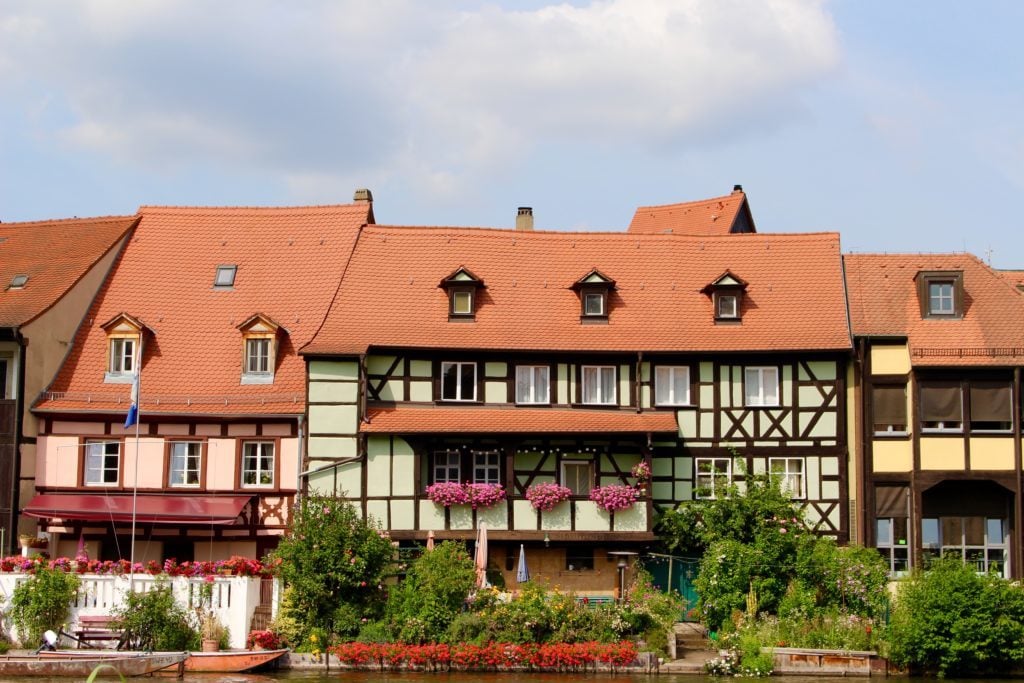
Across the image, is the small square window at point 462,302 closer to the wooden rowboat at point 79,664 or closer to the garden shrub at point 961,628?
the wooden rowboat at point 79,664

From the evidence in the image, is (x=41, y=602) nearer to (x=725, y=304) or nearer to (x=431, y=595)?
(x=431, y=595)

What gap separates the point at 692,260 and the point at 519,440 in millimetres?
7542

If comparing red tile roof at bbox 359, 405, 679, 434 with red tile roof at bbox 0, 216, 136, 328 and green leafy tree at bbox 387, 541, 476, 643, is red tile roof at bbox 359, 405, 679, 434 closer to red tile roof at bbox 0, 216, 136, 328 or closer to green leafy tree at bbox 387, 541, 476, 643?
green leafy tree at bbox 387, 541, 476, 643

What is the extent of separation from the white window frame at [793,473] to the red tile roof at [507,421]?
280cm

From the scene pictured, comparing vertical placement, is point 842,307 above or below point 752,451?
above

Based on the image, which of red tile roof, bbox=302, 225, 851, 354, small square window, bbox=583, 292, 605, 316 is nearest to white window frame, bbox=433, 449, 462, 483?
red tile roof, bbox=302, 225, 851, 354

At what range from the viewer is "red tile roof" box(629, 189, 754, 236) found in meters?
50.1

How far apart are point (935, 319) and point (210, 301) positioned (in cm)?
1856

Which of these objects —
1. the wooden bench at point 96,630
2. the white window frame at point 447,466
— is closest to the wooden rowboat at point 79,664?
the wooden bench at point 96,630

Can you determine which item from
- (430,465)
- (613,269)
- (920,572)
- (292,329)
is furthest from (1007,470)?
(292,329)

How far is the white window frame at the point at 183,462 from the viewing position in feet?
129

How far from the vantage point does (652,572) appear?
126 ft

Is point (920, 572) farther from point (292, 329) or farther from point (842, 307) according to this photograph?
point (292, 329)

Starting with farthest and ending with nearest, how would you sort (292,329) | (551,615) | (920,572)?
(292,329) < (920,572) < (551,615)
